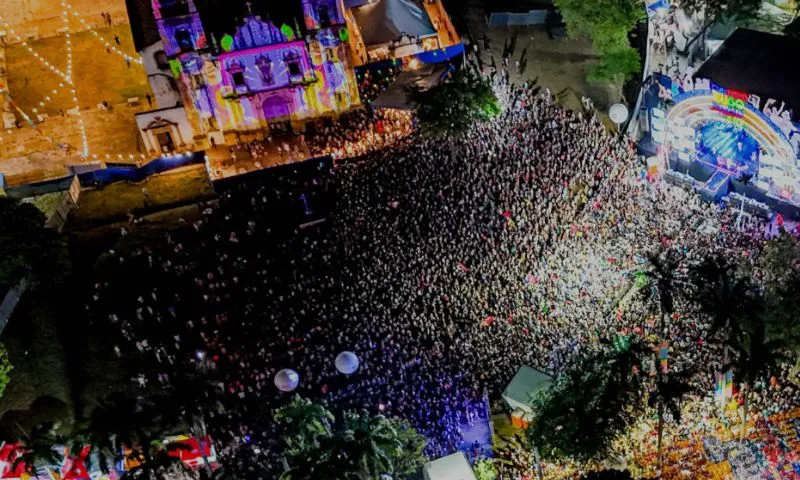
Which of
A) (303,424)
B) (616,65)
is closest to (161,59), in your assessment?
(616,65)

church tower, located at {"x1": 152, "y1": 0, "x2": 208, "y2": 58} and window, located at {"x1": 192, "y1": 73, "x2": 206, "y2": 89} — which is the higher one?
church tower, located at {"x1": 152, "y1": 0, "x2": 208, "y2": 58}

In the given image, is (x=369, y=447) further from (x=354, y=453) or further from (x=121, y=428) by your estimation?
(x=121, y=428)

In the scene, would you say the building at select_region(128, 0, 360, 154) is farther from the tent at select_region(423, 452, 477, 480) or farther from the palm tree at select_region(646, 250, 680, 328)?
the tent at select_region(423, 452, 477, 480)

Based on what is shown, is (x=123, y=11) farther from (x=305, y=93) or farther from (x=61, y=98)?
(x=305, y=93)

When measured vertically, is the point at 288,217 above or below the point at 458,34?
below

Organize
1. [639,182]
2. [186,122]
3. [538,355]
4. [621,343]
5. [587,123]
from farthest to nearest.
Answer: [186,122]
[587,123]
[639,182]
[538,355]
[621,343]

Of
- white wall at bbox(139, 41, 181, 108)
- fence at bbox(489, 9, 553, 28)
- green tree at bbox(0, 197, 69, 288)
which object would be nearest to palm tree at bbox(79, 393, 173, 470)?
green tree at bbox(0, 197, 69, 288)

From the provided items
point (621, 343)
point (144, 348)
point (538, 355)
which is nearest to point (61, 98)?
point (144, 348)
